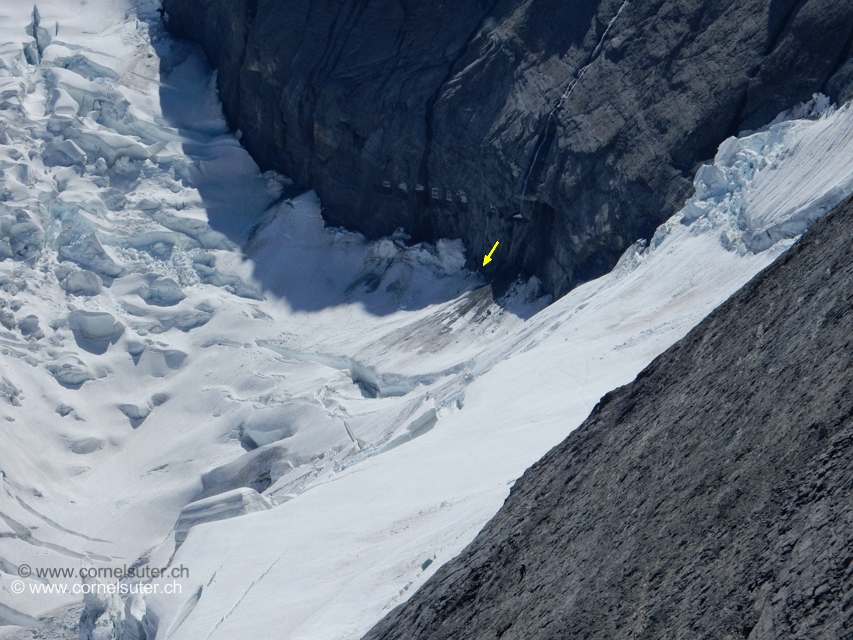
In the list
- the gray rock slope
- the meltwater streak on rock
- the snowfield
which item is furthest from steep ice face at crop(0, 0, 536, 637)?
the gray rock slope

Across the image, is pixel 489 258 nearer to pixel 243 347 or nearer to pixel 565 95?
pixel 565 95

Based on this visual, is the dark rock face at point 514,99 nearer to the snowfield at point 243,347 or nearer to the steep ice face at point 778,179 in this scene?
the snowfield at point 243,347

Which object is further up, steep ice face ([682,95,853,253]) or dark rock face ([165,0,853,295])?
steep ice face ([682,95,853,253])

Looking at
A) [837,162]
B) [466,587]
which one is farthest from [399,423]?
[466,587]

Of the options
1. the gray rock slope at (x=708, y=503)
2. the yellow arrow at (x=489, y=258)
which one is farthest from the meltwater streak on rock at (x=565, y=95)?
the gray rock slope at (x=708, y=503)

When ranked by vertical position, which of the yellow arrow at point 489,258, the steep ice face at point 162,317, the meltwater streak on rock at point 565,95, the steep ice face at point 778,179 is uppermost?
the steep ice face at point 778,179

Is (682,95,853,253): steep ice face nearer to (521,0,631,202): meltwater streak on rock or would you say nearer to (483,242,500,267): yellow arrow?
(521,0,631,202): meltwater streak on rock
